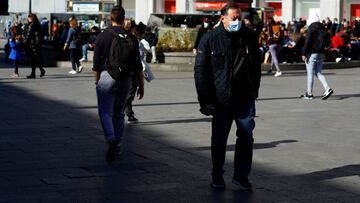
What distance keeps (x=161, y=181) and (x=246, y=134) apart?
105cm

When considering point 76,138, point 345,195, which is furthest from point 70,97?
point 345,195

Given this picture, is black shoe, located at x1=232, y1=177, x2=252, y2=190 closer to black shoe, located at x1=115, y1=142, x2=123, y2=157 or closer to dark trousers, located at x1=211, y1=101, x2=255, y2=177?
dark trousers, located at x1=211, y1=101, x2=255, y2=177

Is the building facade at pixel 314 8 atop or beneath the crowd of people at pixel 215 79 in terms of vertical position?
atop

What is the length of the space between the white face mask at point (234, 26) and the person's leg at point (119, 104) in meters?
2.27

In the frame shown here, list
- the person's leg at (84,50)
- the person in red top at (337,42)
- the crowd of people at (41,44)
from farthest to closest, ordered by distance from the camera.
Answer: the person in red top at (337,42) < the person's leg at (84,50) < the crowd of people at (41,44)

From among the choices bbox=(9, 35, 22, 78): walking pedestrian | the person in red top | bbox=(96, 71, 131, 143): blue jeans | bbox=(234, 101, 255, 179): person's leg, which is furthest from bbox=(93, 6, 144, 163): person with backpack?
the person in red top

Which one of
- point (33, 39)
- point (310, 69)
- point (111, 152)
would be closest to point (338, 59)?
point (33, 39)

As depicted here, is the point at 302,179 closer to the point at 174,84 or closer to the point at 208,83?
the point at 208,83

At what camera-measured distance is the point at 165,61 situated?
30.5 m

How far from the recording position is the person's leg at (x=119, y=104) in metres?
10.4

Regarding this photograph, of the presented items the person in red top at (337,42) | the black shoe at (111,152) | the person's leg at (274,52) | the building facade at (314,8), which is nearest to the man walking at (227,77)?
the black shoe at (111,152)

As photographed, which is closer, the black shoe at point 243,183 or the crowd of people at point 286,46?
the black shoe at point 243,183

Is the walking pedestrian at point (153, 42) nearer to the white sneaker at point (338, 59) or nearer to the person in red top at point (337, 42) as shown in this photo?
the white sneaker at point (338, 59)

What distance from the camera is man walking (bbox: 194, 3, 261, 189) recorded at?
8391 millimetres
